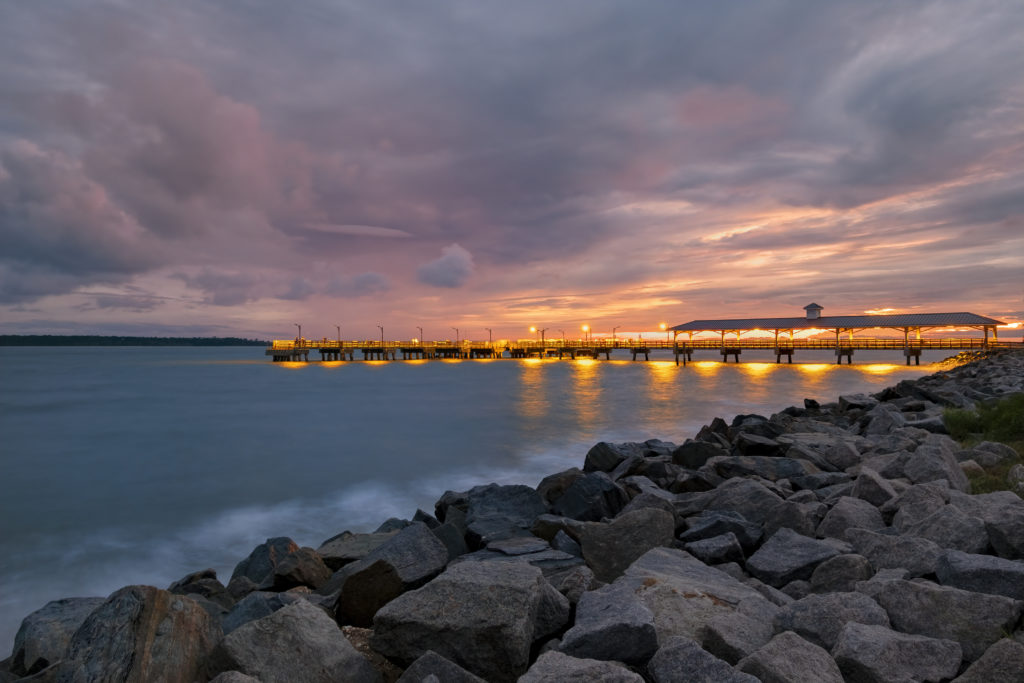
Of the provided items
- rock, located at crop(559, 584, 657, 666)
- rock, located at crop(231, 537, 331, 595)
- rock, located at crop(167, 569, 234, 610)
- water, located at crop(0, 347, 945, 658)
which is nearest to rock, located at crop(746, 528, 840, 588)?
rock, located at crop(559, 584, 657, 666)

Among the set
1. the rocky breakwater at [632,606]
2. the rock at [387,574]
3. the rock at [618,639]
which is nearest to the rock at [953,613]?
the rocky breakwater at [632,606]

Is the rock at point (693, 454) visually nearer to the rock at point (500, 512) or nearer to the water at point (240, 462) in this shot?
the rock at point (500, 512)

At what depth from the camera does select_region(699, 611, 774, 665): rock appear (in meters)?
3.88

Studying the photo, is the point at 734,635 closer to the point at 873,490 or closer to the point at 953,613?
the point at 953,613

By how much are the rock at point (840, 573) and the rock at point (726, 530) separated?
110 centimetres

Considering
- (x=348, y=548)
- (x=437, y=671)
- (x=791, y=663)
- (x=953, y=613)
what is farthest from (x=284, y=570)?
(x=953, y=613)

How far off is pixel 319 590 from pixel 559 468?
13.0 m

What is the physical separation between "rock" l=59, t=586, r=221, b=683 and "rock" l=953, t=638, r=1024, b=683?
4557 millimetres

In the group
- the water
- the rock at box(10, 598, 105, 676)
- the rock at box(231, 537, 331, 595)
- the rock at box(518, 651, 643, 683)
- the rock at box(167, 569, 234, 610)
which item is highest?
the rock at box(518, 651, 643, 683)

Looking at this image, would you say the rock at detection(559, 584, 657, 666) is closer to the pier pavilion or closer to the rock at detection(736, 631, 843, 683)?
the rock at detection(736, 631, 843, 683)

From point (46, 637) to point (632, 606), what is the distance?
4.66 m

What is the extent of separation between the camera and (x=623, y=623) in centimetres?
385

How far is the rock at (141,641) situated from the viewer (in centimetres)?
372

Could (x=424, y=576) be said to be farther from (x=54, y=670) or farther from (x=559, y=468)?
(x=559, y=468)
